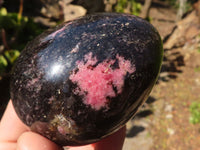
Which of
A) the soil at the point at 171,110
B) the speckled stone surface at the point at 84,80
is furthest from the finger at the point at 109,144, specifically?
the soil at the point at 171,110

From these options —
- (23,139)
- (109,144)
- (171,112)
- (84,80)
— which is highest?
(84,80)

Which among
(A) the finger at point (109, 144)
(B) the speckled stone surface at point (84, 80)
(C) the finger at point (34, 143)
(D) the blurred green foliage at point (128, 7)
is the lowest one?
(D) the blurred green foliage at point (128, 7)

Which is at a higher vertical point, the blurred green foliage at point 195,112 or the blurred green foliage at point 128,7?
the blurred green foliage at point 128,7

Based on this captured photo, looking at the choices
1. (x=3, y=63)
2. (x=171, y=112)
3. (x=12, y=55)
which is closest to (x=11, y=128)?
(x=3, y=63)

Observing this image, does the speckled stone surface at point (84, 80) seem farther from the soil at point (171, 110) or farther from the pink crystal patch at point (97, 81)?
the soil at point (171, 110)

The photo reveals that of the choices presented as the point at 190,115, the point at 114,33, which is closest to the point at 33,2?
the point at 190,115

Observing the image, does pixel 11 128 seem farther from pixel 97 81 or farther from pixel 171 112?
pixel 171 112
